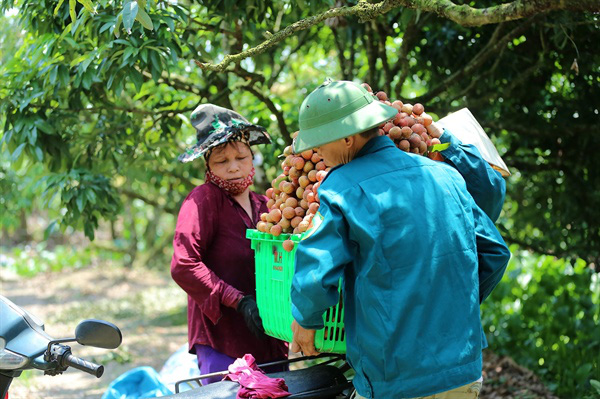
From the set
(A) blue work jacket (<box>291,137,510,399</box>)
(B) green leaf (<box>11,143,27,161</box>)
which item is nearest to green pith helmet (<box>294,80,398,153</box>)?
(A) blue work jacket (<box>291,137,510,399</box>)

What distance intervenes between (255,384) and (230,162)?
1091 mm

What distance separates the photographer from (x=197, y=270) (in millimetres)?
2984

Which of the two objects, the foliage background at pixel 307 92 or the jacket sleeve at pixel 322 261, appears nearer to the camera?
the jacket sleeve at pixel 322 261

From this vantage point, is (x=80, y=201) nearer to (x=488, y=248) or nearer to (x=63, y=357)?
(x=63, y=357)

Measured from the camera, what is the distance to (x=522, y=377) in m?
5.75

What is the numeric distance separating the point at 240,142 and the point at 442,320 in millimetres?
1450

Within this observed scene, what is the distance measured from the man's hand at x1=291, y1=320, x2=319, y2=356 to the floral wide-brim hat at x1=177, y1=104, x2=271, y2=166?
1.05 meters

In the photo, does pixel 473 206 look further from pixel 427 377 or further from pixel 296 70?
pixel 296 70

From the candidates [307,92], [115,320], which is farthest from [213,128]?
[115,320]

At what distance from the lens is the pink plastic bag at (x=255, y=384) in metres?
2.55

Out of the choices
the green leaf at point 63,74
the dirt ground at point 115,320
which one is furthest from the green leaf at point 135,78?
the dirt ground at point 115,320

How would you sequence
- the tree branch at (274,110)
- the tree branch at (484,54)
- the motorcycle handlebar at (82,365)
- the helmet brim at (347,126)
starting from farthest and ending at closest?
the tree branch at (274,110) < the tree branch at (484,54) < the motorcycle handlebar at (82,365) < the helmet brim at (347,126)

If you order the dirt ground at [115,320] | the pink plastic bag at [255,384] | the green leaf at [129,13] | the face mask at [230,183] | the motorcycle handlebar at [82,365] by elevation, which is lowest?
the dirt ground at [115,320]

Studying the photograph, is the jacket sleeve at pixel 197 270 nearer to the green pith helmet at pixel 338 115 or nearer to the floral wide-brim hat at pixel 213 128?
the floral wide-brim hat at pixel 213 128
